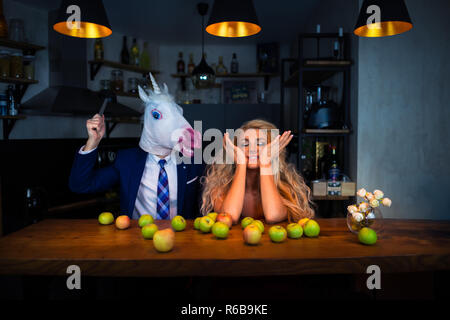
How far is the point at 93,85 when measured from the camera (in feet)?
12.4

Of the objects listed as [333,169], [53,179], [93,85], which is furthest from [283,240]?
[93,85]

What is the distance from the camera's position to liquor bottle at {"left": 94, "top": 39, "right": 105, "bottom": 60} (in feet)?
12.1

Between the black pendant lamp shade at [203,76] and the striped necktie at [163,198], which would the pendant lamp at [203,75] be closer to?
the black pendant lamp shade at [203,76]

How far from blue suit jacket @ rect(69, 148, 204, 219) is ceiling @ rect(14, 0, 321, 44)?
1.98 meters

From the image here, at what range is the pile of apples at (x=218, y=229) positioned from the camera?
3.08 ft

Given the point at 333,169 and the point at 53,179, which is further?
the point at 53,179

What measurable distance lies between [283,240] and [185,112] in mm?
3266

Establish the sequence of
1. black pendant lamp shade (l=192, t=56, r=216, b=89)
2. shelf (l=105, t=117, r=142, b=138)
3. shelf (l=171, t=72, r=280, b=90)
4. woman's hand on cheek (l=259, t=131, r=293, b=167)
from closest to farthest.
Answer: woman's hand on cheek (l=259, t=131, r=293, b=167) < black pendant lamp shade (l=192, t=56, r=216, b=89) < shelf (l=105, t=117, r=142, b=138) < shelf (l=171, t=72, r=280, b=90)

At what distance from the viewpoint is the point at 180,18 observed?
350cm

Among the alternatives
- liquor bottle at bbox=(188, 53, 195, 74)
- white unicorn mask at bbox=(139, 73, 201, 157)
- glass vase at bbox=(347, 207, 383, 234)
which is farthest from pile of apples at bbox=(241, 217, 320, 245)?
liquor bottle at bbox=(188, 53, 195, 74)

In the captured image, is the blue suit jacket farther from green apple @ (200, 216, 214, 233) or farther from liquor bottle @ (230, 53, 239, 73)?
A: liquor bottle @ (230, 53, 239, 73)

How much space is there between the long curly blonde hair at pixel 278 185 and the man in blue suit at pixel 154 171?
18cm

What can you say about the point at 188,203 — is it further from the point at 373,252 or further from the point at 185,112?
the point at 185,112

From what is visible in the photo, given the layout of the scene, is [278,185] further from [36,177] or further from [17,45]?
[17,45]
